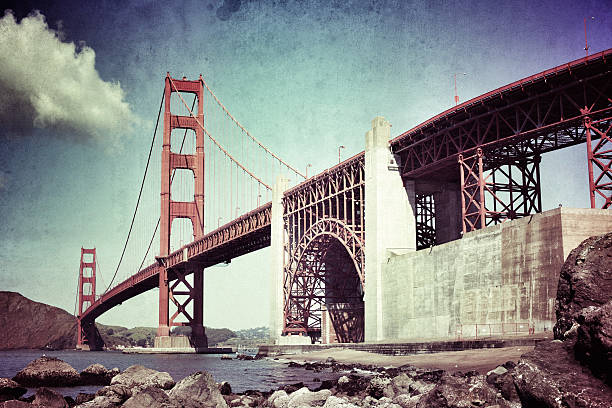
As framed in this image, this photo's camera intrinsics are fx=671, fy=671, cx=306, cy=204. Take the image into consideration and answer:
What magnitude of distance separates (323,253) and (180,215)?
33825mm

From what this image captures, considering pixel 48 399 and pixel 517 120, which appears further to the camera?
pixel 517 120

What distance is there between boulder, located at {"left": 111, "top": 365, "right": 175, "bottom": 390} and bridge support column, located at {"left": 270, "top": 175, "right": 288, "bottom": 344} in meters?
44.0

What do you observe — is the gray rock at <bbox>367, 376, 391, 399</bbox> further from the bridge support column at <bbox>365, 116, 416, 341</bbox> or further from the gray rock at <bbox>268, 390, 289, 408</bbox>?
the bridge support column at <bbox>365, 116, 416, 341</bbox>

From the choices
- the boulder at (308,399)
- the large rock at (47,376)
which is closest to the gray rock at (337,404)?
the boulder at (308,399)

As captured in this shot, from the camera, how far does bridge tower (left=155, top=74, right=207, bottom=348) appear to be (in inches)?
3546

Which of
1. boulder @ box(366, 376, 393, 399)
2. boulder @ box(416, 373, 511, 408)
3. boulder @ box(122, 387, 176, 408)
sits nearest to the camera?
boulder @ box(416, 373, 511, 408)

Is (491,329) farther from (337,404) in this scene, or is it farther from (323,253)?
(323,253)

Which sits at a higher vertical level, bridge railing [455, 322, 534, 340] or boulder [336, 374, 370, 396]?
bridge railing [455, 322, 534, 340]

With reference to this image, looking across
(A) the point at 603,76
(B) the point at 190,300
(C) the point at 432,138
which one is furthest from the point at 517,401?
(B) the point at 190,300

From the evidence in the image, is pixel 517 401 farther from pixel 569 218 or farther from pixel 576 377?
pixel 569 218

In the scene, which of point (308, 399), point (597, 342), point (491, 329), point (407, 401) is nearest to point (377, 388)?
point (308, 399)

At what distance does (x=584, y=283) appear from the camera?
12344 millimetres

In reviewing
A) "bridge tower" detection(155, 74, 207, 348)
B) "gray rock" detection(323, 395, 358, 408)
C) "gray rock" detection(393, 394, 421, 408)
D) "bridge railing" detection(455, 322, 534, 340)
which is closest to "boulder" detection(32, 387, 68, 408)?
"gray rock" detection(323, 395, 358, 408)

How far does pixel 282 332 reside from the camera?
69.8m
